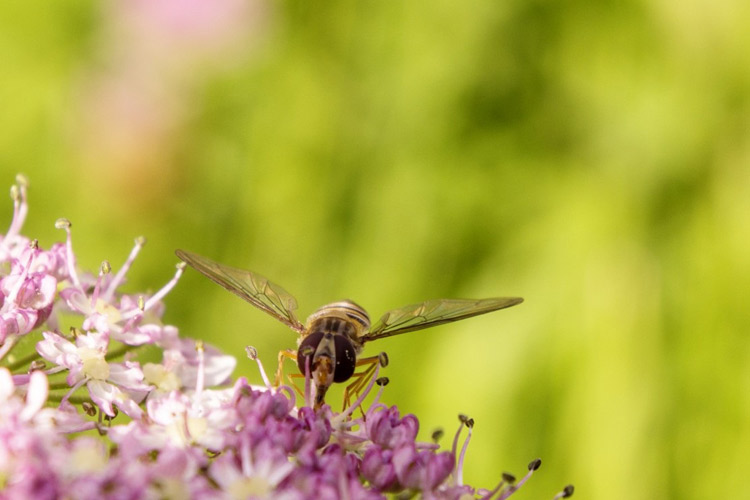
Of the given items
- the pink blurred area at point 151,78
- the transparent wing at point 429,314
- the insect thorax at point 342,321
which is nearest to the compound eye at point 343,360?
the insect thorax at point 342,321

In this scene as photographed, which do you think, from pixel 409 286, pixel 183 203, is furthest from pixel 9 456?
pixel 183 203

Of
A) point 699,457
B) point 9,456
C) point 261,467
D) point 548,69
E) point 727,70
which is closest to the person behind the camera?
point 9,456

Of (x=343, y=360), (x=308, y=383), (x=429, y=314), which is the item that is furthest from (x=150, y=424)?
(x=429, y=314)

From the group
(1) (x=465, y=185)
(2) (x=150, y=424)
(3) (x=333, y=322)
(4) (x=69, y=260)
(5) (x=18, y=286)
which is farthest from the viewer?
(1) (x=465, y=185)

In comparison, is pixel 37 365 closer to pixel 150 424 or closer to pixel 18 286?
pixel 18 286

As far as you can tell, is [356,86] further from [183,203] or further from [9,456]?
[9,456]

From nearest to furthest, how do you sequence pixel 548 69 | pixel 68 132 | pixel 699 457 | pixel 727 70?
1. pixel 699 457
2. pixel 727 70
3. pixel 548 69
4. pixel 68 132

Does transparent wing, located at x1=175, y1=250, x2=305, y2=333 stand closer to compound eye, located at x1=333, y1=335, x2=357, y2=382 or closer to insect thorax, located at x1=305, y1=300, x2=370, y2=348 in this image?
insect thorax, located at x1=305, y1=300, x2=370, y2=348
